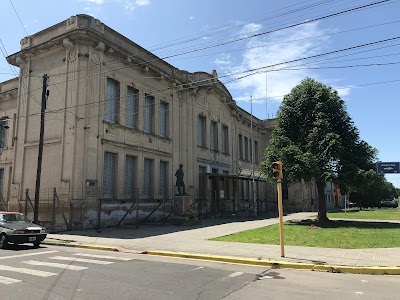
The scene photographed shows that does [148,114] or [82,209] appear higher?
[148,114]

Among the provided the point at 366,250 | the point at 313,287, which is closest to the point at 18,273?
the point at 313,287

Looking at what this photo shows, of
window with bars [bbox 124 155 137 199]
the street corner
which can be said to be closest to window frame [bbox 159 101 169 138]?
window with bars [bbox 124 155 137 199]

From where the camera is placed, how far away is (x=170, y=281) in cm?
818

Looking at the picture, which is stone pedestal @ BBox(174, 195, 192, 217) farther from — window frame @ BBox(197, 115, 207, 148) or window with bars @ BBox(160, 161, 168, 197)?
window frame @ BBox(197, 115, 207, 148)

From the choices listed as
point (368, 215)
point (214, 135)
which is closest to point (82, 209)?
point (214, 135)

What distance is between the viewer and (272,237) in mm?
16516

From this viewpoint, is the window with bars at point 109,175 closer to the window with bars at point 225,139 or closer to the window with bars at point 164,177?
the window with bars at point 164,177

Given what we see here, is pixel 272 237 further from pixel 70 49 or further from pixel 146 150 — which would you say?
pixel 70 49

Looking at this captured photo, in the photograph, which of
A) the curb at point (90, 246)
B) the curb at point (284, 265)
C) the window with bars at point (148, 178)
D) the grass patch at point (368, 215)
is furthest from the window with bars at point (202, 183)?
the curb at point (284, 265)

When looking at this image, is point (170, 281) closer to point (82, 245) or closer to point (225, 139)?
point (82, 245)

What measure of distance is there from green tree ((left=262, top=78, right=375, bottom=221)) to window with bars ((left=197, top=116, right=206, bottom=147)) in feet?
33.4

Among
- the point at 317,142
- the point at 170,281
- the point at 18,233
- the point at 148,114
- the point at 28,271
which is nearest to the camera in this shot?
the point at 170,281

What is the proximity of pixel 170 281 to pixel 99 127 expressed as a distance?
15733mm

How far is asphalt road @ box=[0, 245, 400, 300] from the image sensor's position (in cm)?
696
